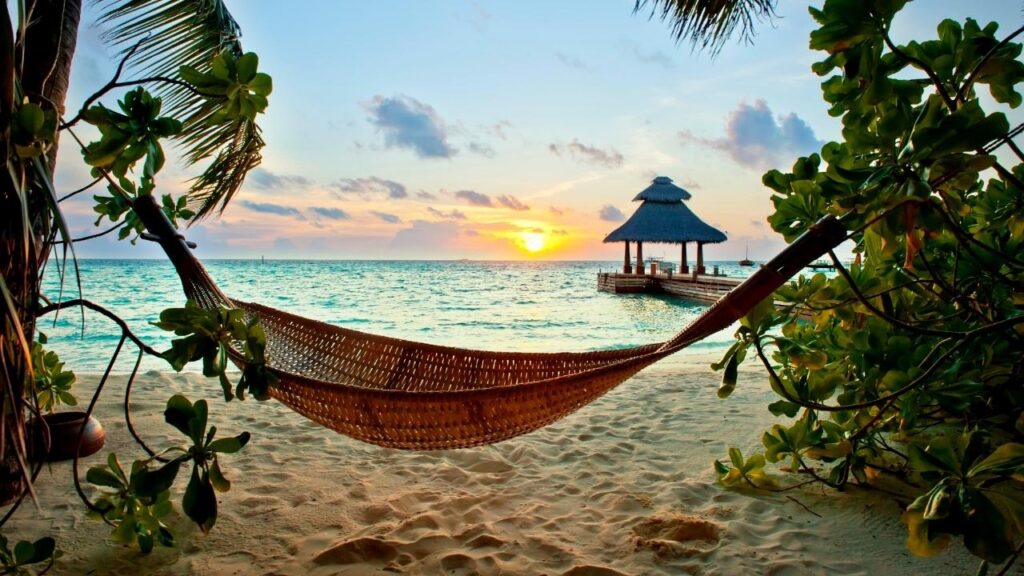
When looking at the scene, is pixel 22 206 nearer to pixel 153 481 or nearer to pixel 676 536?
pixel 153 481

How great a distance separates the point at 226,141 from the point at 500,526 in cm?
242

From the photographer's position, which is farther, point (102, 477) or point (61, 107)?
point (61, 107)

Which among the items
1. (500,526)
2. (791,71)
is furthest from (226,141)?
(791,71)

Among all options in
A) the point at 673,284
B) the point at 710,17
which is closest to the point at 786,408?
the point at 710,17

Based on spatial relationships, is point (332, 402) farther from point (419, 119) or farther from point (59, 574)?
point (419, 119)

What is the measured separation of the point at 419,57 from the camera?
5.26 metres

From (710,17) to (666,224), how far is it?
32.2ft

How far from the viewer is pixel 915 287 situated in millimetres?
1023

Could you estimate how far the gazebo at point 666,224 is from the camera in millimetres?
12312

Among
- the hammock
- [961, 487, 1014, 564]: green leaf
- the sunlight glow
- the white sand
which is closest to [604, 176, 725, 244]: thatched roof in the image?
the sunlight glow

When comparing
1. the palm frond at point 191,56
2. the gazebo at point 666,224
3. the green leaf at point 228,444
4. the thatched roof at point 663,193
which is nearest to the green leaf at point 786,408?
the green leaf at point 228,444

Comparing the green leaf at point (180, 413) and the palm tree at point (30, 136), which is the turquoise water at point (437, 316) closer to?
the palm tree at point (30, 136)

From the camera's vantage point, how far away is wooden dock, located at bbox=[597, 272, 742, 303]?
10516 mm

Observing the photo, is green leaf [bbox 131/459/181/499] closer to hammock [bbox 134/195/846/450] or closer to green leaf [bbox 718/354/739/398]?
hammock [bbox 134/195/846/450]
